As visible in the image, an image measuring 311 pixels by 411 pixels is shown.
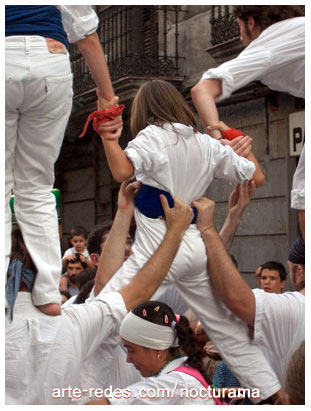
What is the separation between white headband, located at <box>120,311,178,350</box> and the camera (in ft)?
10.9

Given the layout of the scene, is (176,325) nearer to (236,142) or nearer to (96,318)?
(96,318)

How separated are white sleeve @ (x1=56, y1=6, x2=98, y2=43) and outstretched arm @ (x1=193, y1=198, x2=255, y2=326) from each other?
818 mm

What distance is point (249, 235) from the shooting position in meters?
9.98

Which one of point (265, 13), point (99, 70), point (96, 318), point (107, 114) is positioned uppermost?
point (265, 13)

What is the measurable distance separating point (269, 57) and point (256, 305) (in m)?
1.00

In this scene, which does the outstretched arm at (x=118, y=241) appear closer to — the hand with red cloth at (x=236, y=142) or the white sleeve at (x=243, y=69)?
the hand with red cloth at (x=236, y=142)

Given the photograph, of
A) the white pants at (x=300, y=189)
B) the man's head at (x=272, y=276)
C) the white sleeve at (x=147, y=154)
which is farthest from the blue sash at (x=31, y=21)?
the man's head at (x=272, y=276)

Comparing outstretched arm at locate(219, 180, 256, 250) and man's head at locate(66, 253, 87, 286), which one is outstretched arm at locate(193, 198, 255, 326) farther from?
man's head at locate(66, 253, 87, 286)

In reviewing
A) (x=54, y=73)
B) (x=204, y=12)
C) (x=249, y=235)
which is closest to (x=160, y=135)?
(x=54, y=73)

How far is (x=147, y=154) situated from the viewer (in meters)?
3.40

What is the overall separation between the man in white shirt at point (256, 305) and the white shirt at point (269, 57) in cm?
52

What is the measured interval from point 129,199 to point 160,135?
0.31 metres

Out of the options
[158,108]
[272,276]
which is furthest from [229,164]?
[272,276]

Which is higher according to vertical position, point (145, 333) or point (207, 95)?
point (207, 95)
